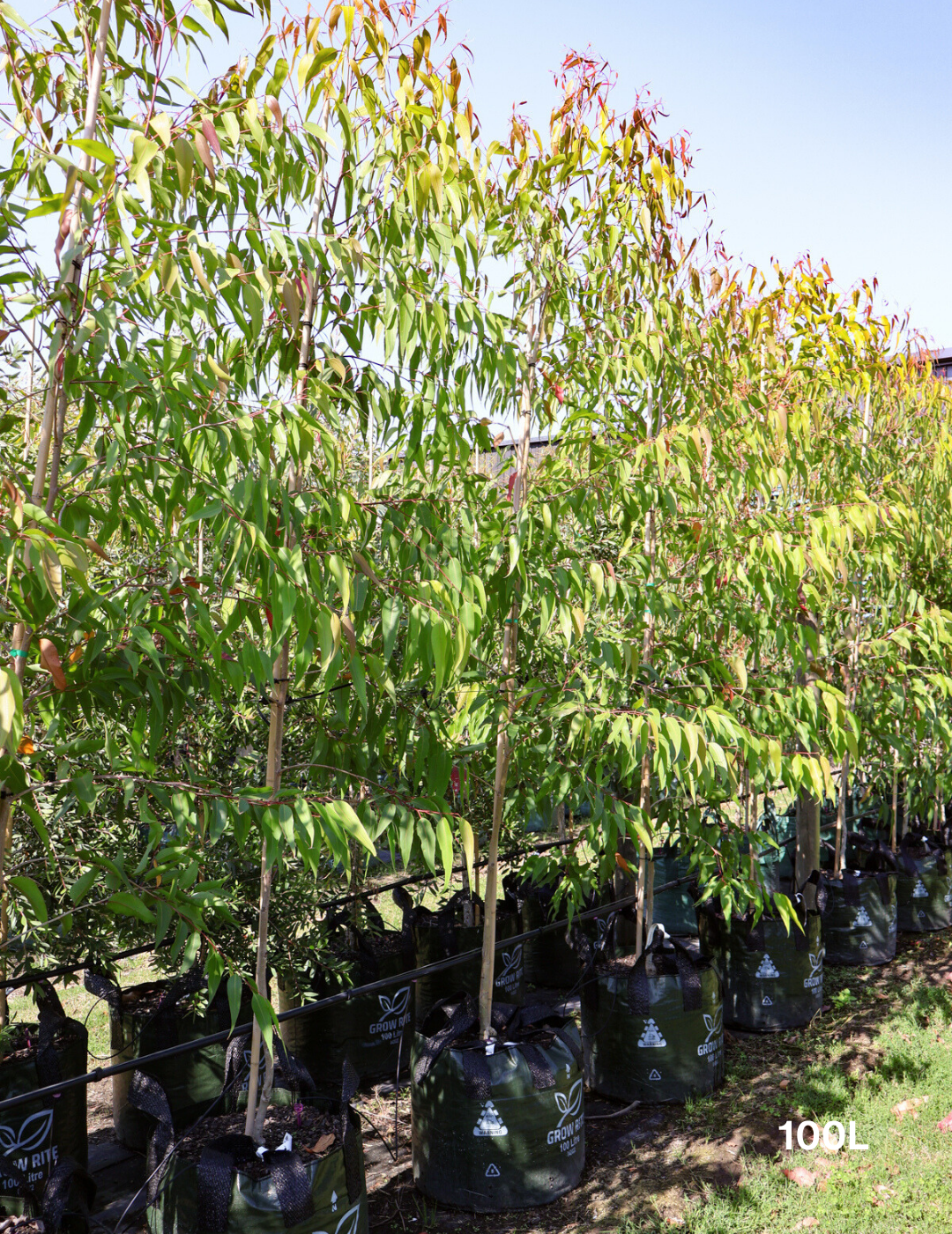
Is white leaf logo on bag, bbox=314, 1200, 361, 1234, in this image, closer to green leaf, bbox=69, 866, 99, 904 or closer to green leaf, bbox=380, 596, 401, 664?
green leaf, bbox=69, 866, 99, 904

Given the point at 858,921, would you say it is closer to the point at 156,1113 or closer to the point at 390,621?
the point at 156,1113

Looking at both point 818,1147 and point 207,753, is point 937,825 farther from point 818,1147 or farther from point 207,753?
point 207,753

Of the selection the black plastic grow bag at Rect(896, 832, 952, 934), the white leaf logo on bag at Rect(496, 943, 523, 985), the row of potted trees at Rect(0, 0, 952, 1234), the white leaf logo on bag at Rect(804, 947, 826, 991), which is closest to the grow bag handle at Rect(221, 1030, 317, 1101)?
the row of potted trees at Rect(0, 0, 952, 1234)

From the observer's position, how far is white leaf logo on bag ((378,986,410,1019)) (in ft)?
14.7

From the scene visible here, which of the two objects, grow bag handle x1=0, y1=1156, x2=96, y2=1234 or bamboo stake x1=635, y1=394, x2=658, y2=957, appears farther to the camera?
bamboo stake x1=635, y1=394, x2=658, y2=957

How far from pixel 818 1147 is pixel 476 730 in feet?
7.06

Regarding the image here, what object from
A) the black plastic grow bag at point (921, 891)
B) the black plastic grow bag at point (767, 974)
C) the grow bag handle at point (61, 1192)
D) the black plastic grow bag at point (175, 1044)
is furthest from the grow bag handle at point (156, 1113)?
the black plastic grow bag at point (921, 891)

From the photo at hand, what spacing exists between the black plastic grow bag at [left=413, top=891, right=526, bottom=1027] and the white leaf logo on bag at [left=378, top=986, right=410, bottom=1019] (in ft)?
0.19

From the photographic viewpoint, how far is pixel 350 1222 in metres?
2.73

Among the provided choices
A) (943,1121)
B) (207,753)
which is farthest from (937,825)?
(207,753)

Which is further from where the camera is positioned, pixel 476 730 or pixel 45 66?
pixel 476 730

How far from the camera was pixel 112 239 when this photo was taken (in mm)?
2035

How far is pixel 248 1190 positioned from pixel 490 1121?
3.26ft

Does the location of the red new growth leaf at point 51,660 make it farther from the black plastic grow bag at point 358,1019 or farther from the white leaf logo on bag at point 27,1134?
the black plastic grow bag at point 358,1019
